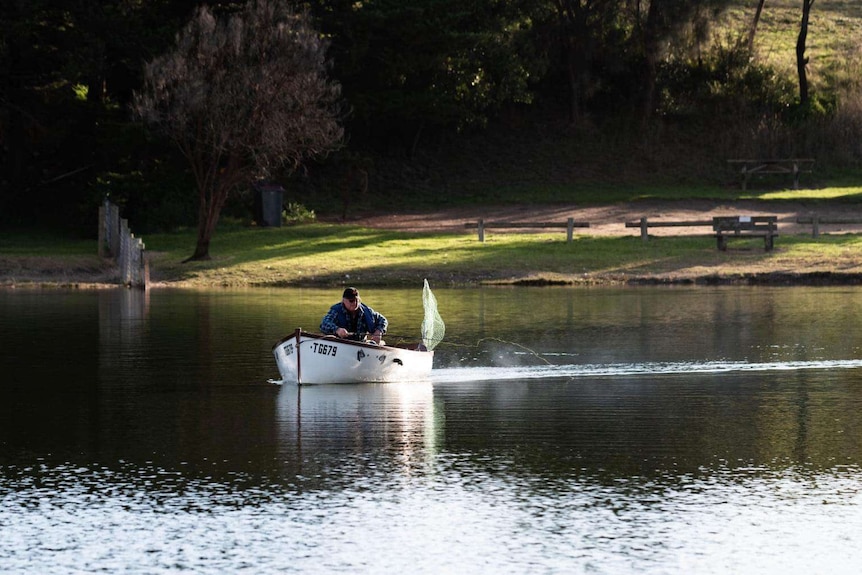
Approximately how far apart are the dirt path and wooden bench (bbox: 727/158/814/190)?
4.65 m

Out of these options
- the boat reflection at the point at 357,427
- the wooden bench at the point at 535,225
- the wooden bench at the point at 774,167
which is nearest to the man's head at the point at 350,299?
the boat reflection at the point at 357,427

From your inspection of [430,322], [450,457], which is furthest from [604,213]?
[450,457]

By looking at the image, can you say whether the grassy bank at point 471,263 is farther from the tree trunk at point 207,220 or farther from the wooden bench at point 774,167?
the wooden bench at point 774,167

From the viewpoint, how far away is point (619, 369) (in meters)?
24.4

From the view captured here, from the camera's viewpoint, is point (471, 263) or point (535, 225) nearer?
point (471, 263)

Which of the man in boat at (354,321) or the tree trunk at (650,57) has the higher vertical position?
the tree trunk at (650,57)

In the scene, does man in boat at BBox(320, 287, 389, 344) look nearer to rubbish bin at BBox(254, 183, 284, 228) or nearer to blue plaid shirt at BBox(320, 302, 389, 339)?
blue plaid shirt at BBox(320, 302, 389, 339)

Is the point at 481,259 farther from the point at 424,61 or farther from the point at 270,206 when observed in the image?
the point at 424,61

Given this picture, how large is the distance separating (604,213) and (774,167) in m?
11.7

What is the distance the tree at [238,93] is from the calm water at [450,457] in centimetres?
1727

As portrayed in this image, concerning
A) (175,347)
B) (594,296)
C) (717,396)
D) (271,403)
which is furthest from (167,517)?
(594,296)

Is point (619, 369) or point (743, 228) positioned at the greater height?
point (743, 228)

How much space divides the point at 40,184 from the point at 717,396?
4455 centimetres

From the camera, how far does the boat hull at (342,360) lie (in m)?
22.1
